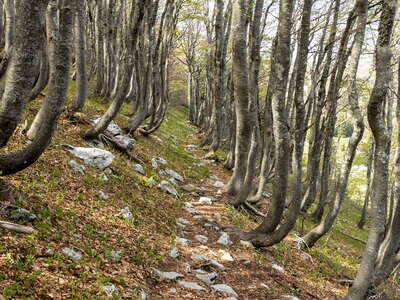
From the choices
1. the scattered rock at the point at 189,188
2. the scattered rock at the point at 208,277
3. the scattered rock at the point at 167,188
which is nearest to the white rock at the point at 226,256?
the scattered rock at the point at 208,277

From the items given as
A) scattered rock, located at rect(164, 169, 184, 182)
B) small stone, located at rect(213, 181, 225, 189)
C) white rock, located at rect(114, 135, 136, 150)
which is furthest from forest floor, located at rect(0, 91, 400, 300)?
small stone, located at rect(213, 181, 225, 189)

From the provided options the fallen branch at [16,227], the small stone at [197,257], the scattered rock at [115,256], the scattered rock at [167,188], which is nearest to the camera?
the fallen branch at [16,227]

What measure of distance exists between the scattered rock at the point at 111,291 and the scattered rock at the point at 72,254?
0.62 metres

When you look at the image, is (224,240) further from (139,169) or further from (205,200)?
(139,169)

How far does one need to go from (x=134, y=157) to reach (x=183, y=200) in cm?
239

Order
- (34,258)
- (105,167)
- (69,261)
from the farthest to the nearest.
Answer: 1. (105,167)
2. (69,261)
3. (34,258)

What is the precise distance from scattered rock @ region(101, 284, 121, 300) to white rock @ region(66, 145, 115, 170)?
15.0 ft

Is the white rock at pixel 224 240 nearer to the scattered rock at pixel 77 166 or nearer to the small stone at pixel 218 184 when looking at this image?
the scattered rock at pixel 77 166

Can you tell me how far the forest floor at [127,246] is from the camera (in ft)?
12.4

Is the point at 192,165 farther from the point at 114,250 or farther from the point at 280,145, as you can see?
the point at 114,250

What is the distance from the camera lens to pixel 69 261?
4094 mm

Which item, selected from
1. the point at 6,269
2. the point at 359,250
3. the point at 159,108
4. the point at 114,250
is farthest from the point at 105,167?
the point at 359,250

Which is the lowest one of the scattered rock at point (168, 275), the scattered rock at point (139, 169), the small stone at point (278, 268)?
the small stone at point (278, 268)

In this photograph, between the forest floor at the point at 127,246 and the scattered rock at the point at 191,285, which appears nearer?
the forest floor at the point at 127,246
